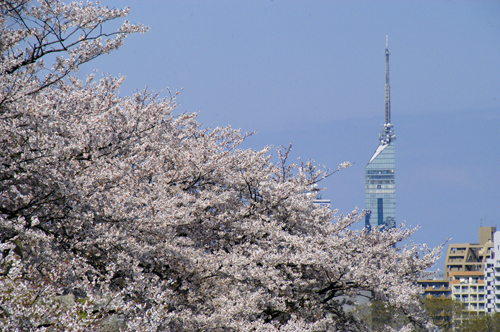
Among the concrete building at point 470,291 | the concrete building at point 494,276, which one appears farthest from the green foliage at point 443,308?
the concrete building at point 470,291

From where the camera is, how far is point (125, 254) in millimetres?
8578

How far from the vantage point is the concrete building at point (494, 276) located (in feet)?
355

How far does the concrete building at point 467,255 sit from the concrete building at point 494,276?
28.9 m

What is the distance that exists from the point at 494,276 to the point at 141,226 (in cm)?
11490

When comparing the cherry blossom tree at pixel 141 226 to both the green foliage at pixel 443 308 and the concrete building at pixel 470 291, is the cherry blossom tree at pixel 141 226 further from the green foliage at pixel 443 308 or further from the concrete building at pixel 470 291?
the concrete building at pixel 470 291

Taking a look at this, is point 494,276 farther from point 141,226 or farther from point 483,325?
point 141,226

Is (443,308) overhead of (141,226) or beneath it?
overhead

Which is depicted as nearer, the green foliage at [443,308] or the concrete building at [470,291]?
the green foliage at [443,308]

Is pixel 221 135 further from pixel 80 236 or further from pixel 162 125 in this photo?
pixel 80 236

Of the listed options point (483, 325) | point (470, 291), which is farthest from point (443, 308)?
point (470, 291)

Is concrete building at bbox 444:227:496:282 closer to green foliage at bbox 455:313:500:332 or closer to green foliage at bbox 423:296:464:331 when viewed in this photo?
green foliage at bbox 423:296:464:331

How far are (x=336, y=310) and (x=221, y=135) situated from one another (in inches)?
268

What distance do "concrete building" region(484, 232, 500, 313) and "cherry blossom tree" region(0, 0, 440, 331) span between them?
10282cm

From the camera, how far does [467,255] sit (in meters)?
147
